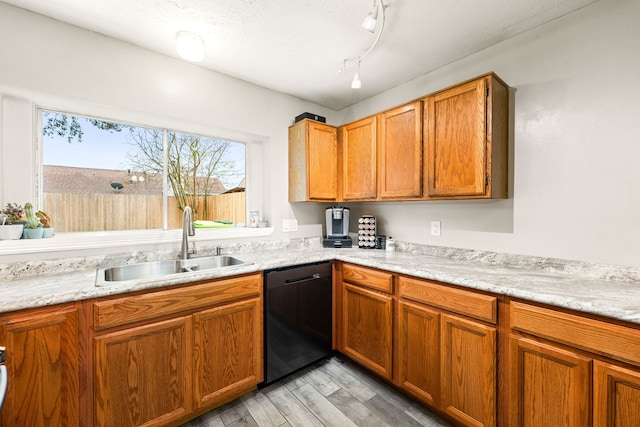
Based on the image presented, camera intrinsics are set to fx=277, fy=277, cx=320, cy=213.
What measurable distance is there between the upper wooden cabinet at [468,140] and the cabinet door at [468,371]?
2.64 ft

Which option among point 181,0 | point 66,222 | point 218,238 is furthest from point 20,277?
point 181,0

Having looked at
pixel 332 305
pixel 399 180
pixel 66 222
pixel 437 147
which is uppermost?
pixel 437 147

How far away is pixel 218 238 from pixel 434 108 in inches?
76.2

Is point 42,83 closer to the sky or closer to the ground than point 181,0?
closer to the ground

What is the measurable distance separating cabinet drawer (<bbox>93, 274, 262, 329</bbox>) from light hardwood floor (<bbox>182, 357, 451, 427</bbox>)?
2.34 ft

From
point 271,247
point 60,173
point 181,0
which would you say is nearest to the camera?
point 181,0

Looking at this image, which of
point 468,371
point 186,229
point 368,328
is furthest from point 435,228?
point 186,229

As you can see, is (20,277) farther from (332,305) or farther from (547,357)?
(547,357)

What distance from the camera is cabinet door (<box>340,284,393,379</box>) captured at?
1923mm

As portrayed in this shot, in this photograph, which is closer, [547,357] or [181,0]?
[547,357]

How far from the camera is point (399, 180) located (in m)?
2.21

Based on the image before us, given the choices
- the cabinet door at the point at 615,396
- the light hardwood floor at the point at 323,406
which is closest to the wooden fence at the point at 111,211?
the light hardwood floor at the point at 323,406

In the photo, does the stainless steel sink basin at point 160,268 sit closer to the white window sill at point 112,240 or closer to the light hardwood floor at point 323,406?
the white window sill at point 112,240

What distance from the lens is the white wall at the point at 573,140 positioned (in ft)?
4.79
